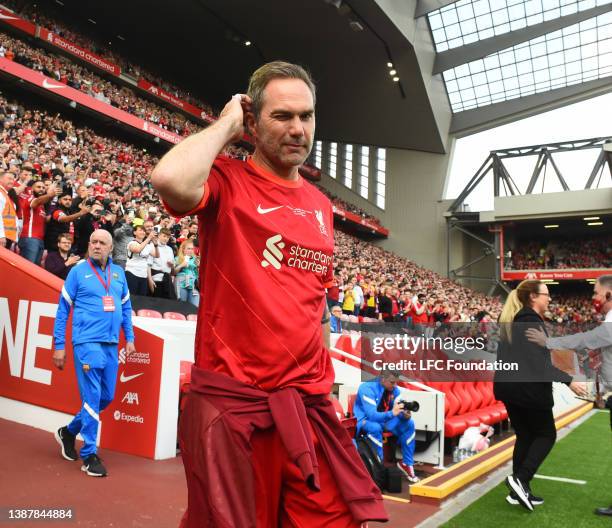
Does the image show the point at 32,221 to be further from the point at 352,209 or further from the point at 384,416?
the point at 352,209

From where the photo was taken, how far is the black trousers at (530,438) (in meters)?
4.61

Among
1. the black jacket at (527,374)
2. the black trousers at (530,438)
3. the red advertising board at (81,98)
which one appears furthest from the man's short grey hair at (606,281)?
the red advertising board at (81,98)

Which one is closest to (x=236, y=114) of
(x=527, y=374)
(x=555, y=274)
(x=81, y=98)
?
(x=527, y=374)

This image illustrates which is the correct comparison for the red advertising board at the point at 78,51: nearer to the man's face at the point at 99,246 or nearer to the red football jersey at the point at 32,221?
the red football jersey at the point at 32,221

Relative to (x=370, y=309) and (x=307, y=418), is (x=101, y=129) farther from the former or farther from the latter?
(x=307, y=418)

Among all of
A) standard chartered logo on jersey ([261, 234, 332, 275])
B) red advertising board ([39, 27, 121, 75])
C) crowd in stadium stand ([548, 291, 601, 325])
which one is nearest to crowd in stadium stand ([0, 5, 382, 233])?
red advertising board ([39, 27, 121, 75])

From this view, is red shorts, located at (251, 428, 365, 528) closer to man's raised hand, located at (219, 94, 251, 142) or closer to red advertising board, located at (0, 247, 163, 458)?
man's raised hand, located at (219, 94, 251, 142)

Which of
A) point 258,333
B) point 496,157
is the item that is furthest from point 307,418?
point 496,157

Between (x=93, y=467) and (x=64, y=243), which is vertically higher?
(x=64, y=243)

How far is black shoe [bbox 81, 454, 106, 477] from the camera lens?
3.93 meters

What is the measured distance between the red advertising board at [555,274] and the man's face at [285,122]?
103 feet

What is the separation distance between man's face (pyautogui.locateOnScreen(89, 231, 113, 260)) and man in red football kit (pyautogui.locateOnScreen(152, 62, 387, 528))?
3068mm

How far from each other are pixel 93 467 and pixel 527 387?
3.46 meters

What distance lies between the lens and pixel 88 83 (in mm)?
22297
